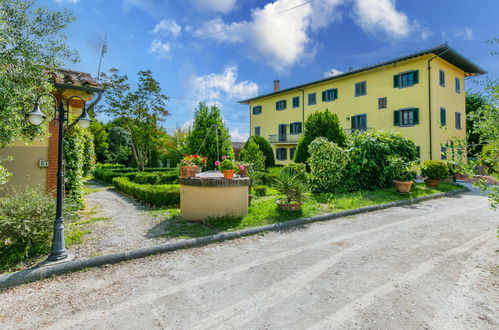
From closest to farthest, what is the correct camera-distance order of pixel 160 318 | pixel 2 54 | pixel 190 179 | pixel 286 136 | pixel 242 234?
pixel 160 318, pixel 2 54, pixel 242 234, pixel 190 179, pixel 286 136

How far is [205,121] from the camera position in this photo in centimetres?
1229

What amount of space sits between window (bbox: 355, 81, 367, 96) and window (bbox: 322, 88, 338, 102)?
2.19 m

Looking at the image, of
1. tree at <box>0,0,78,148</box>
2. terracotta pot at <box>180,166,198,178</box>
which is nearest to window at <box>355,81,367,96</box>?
terracotta pot at <box>180,166,198,178</box>

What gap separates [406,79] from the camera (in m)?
20.1

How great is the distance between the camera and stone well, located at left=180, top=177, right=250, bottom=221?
A: 20.3 ft

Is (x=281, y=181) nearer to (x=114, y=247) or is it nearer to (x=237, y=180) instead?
(x=237, y=180)

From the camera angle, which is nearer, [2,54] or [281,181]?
[2,54]

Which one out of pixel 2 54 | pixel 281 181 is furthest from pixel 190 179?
pixel 2 54

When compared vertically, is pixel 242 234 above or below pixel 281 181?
below

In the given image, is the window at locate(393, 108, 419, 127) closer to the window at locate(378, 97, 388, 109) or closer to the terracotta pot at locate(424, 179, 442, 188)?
the window at locate(378, 97, 388, 109)

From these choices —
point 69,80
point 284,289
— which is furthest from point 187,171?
point 284,289

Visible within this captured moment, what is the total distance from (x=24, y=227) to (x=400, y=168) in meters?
12.6

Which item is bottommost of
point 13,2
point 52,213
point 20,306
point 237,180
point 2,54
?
point 20,306

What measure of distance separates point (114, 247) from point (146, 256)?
27.2 inches
